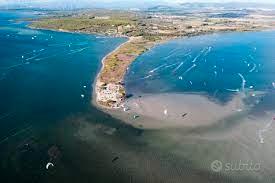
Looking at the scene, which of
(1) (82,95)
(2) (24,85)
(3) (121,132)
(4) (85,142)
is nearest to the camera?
(4) (85,142)

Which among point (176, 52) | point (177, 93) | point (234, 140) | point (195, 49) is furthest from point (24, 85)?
point (195, 49)

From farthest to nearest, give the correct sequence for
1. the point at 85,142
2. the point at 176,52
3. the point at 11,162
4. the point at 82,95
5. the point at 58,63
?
1. the point at 176,52
2. the point at 58,63
3. the point at 82,95
4. the point at 85,142
5. the point at 11,162

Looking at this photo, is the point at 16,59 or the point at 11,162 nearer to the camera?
the point at 11,162

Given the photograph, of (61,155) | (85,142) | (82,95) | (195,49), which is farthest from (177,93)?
Answer: (195,49)

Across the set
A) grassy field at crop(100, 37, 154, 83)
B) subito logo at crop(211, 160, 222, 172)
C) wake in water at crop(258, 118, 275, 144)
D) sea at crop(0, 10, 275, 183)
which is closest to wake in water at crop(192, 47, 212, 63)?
sea at crop(0, 10, 275, 183)

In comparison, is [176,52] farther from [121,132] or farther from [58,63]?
[121,132]

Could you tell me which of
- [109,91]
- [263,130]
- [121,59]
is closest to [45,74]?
[109,91]
